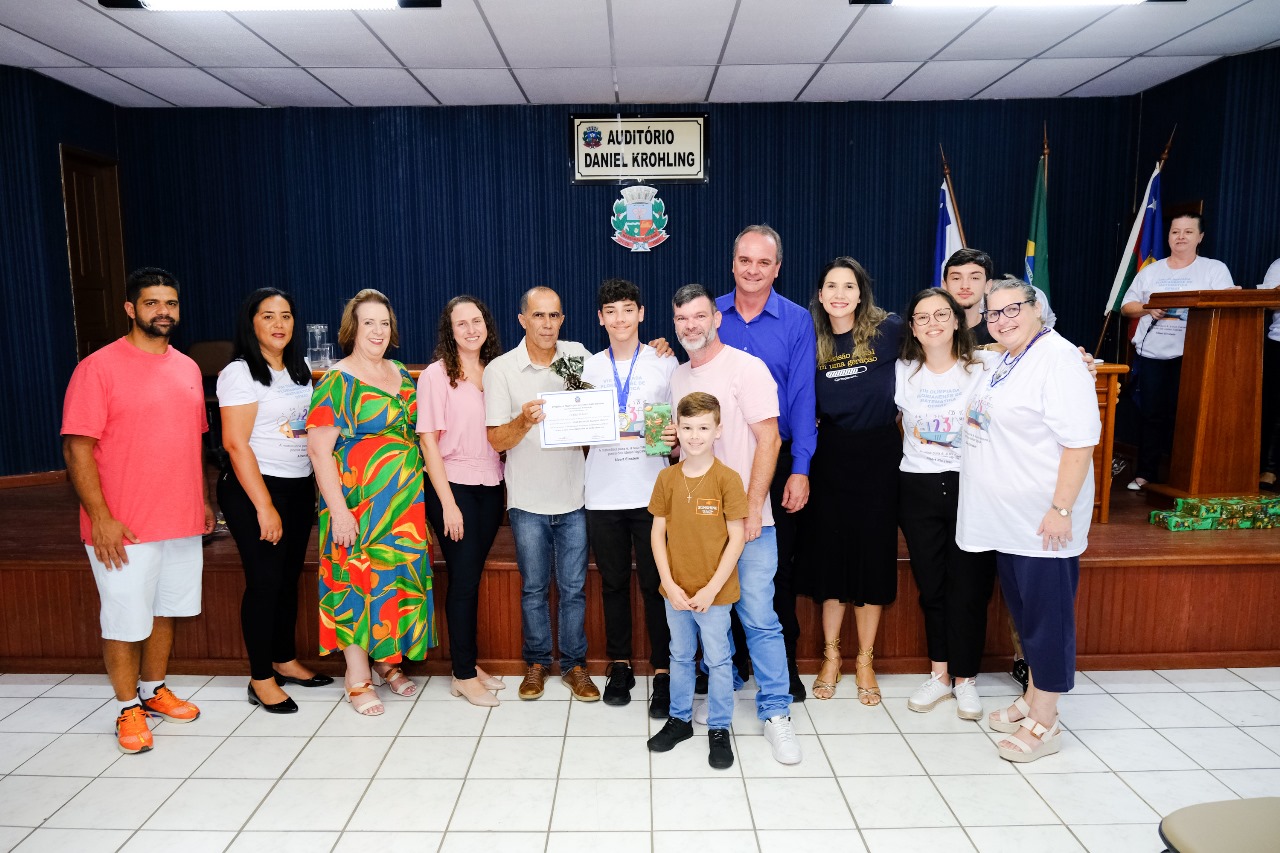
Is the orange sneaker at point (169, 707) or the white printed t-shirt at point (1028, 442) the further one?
the orange sneaker at point (169, 707)

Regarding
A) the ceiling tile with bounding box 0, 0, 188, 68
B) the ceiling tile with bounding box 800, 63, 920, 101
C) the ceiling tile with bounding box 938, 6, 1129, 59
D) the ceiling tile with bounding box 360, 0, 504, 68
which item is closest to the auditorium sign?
the ceiling tile with bounding box 800, 63, 920, 101

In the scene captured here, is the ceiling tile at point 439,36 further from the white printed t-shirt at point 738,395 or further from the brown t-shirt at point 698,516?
the brown t-shirt at point 698,516

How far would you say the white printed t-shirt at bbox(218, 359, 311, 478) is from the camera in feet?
9.18

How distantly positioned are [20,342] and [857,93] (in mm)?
6429

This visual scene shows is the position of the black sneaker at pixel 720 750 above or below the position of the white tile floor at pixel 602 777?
above

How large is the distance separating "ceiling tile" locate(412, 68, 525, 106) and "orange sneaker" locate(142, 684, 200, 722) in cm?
Result: 436

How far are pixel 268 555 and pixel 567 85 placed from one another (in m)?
4.46

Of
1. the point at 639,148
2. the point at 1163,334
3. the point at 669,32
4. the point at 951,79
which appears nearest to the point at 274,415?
the point at 669,32

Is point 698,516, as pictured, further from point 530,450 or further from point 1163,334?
point 1163,334

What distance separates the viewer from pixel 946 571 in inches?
116

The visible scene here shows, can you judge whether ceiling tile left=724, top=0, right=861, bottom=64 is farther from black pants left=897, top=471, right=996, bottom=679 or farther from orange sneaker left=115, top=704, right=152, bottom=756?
orange sneaker left=115, top=704, right=152, bottom=756

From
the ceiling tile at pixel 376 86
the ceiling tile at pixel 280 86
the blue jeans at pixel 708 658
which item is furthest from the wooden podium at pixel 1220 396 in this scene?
the ceiling tile at pixel 280 86

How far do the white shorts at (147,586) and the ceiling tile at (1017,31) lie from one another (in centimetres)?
488

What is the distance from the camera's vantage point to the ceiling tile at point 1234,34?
14.9ft
